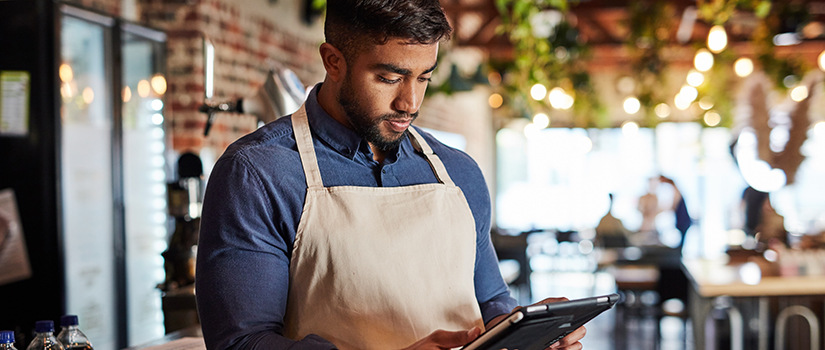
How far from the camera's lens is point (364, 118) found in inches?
56.0

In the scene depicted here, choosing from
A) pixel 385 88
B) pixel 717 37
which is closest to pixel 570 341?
pixel 385 88

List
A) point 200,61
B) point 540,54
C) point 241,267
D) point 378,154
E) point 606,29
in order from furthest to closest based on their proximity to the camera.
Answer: point 606,29
point 540,54
point 200,61
point 378,154
point 241,267

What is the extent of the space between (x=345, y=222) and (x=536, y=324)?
41 cm

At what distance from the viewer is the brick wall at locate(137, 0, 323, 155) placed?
360cm

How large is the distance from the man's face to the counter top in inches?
116

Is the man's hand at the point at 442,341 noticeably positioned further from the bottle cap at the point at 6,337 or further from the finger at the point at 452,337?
the bottle cap at the point at 6,337

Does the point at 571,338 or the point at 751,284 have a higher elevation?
the point at 571,338

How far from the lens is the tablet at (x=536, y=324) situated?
1.08 m

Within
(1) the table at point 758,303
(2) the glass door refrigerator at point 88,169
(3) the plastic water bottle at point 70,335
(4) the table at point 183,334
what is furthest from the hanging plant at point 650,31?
(3) the plastic water bottle at point 70,335

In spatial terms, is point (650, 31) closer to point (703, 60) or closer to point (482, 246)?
point (703, 60)

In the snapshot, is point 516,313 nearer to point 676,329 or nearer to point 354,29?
point 354,29

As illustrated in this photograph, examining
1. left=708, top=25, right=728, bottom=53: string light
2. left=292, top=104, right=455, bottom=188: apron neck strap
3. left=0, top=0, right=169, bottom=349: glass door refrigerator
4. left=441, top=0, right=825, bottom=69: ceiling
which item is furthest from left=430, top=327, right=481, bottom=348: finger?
left=441, top=0, right=825, bottom=69: ceiling

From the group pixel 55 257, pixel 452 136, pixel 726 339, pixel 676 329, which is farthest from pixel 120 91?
pixel 452 136

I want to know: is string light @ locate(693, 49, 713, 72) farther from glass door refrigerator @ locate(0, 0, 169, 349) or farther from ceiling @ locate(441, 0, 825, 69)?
glass door refrigerator @ locate(0, 0, 169, 349)
